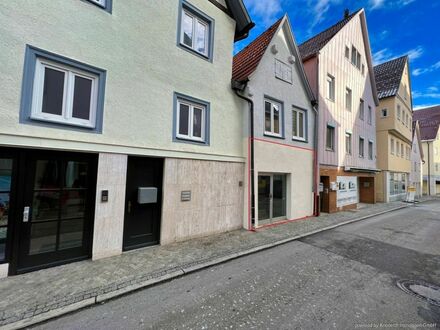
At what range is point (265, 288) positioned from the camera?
3.95 metres

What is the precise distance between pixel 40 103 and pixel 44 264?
3391 millimetres

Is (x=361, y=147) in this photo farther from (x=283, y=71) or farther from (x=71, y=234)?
(x=71, y=234)

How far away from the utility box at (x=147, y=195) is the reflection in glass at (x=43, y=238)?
183 centimetres

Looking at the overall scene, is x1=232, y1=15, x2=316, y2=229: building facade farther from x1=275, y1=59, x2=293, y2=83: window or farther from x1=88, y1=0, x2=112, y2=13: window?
x1=88, y1=0, x2=112, y2=13: window

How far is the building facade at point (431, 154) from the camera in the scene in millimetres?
31266

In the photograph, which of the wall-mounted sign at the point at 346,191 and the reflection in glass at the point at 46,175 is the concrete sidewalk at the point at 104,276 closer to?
the reflection in glass at the point at 46,175

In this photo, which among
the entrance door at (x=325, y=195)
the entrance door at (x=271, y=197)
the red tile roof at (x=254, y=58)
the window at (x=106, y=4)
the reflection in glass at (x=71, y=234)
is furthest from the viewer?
the entrance door at (x=325, y=195)

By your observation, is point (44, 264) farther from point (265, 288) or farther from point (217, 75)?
point (217, 75)

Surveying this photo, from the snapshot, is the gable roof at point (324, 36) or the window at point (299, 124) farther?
the gable roof at point (324, 36)

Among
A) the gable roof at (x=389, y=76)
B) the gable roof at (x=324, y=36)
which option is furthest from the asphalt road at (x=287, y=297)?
the gable roof at (x=389, y=76)

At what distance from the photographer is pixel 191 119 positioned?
22.2 ft

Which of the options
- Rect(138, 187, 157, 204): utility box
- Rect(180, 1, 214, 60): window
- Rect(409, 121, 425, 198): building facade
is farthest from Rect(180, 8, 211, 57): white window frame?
Rect(409, 121, 425, 198): building facade

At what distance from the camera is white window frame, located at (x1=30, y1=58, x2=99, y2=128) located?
4320mm

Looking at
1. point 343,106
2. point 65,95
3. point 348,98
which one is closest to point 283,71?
point 343,106
